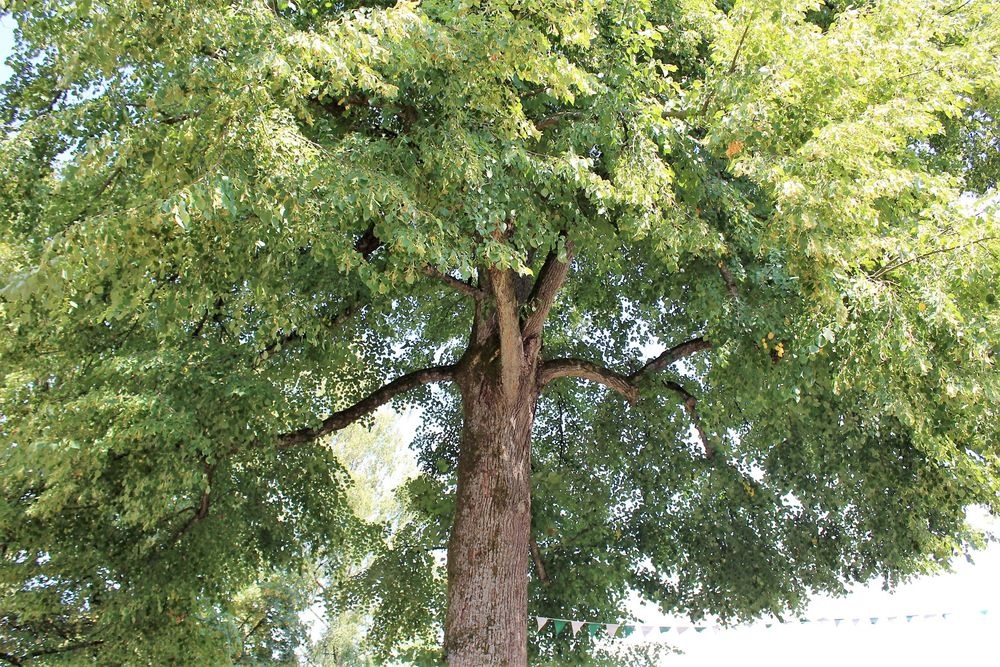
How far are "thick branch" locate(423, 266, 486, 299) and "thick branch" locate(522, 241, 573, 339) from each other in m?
0.44

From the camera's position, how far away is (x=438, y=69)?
5.17m

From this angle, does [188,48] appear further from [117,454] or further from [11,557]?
[11,557]

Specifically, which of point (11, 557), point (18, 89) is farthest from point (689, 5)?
point (11, 557)

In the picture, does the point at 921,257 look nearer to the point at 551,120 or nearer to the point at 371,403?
the point at 551,120

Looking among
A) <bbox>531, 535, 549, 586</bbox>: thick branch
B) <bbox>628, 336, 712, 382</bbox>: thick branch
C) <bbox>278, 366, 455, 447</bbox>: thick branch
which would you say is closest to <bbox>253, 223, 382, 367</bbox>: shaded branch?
<bbox>278, 366, 455, 447</bbox>: thick branch

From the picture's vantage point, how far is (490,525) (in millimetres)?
6691

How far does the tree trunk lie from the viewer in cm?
633

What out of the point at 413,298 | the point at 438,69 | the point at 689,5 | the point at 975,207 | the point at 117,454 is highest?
the point at 413,298

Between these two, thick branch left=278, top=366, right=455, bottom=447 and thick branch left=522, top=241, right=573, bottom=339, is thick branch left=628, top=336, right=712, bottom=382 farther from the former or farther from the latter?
thick branch left=278, top=366, right=455, bottom=447

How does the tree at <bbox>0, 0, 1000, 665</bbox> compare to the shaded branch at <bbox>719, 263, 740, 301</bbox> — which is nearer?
the tree at <bbox>0, 0, 1000, 665</bbox>

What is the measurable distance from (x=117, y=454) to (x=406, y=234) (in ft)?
11.1

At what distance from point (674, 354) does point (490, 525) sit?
2.40 metres

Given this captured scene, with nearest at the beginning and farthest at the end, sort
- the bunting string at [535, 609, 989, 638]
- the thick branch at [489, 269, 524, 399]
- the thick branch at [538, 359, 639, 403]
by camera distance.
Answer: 1. the thick branch at [489, 269, 524, 399]
2. the thick branch at [538, 359, 639, 403]
3. the bunting string at [535, 609, 989, 638]

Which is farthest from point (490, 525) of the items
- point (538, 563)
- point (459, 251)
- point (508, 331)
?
point (538, 563)
